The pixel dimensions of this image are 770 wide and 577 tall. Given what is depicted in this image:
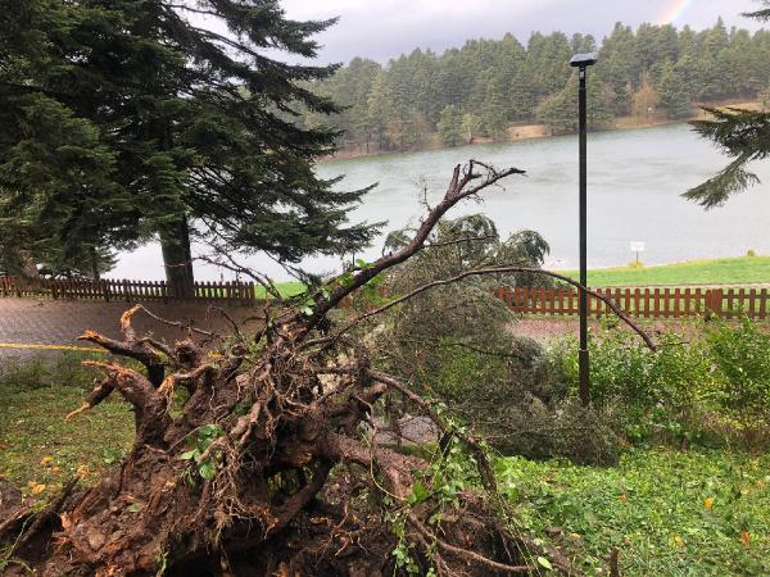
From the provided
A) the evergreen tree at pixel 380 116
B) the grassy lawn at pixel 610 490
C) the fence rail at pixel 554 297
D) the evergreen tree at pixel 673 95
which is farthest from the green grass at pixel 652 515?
the evergreen tree at pixel 673 95

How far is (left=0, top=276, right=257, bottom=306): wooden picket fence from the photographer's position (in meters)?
15.9

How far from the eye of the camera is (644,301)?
13.8 m

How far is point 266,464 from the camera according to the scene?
2.81 meters

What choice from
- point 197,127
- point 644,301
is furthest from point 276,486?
point 644,301

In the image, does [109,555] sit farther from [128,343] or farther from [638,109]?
[638,109]

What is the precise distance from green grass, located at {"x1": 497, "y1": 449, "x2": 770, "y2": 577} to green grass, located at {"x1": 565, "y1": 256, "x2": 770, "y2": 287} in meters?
12.7

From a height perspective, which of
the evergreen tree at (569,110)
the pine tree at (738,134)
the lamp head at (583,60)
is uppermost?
the evergreen tree at (569,110)

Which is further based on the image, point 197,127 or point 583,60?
point 197,127

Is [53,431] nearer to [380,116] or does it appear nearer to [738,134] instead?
[738,134]

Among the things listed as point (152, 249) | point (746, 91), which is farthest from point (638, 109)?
point (152, 249)

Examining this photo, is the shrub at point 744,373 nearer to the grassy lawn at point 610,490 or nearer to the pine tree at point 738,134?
the grassy lawn at point 610,490

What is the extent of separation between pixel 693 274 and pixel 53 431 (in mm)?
18164

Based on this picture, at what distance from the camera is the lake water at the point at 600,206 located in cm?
2562

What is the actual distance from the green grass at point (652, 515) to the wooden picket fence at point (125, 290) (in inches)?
437
